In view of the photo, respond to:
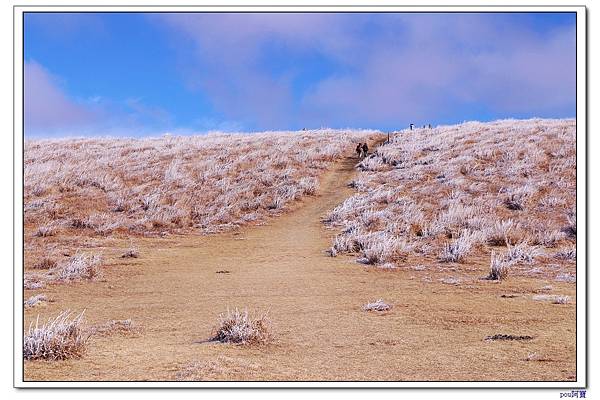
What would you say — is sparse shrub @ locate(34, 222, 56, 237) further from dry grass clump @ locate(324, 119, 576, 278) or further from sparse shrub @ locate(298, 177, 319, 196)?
sparse shrub @ locate(298, 177, 319, 196)

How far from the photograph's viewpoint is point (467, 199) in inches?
723

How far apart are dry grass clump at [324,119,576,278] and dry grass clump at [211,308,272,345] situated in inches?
214

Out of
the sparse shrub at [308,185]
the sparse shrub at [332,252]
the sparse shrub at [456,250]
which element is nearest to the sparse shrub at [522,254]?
the sparse shrub at [456,250]

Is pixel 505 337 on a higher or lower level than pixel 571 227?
lower

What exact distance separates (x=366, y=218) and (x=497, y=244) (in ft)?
12.6

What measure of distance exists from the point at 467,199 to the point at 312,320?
1138cm

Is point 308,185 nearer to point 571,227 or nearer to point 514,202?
point 514,202

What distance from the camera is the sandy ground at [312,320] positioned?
621 centimetres

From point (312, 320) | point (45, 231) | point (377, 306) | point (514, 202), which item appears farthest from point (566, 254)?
point (45, 231)

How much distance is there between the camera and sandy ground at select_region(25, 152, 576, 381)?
20.4ft

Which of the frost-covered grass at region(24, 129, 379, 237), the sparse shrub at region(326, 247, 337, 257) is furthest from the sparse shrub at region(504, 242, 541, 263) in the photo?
the frost-covered grass at region(24, 129, 379, 237)

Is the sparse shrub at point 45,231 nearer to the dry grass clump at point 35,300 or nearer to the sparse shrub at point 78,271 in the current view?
the sparse shrub at point 78,271

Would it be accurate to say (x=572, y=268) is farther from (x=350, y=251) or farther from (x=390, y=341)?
(x=390, y=341)
